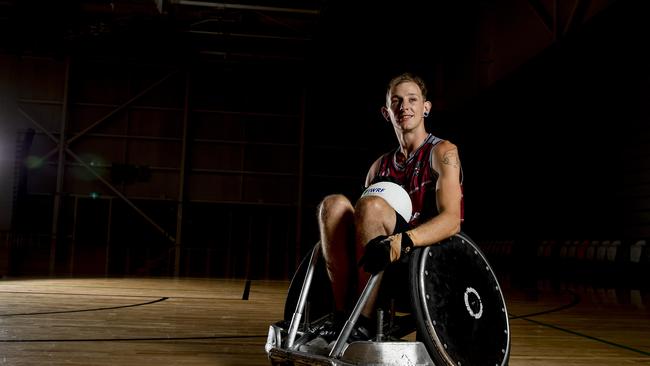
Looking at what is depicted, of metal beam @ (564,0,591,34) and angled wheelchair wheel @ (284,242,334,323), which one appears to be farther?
metal beam @ (564,0,591,34)

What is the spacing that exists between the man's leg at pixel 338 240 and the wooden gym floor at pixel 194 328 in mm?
597

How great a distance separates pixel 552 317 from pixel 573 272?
Answer: 16.1ft

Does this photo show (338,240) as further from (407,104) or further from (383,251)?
(407,104)

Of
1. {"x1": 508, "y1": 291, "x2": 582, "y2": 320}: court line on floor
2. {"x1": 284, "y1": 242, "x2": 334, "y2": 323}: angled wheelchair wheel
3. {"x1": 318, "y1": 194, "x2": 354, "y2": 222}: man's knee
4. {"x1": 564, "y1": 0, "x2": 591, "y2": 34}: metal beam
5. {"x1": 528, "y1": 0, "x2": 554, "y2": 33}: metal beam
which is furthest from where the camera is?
{"x1": 528, "y1": 0, "x2": 554, "y2": 33}: metal beam

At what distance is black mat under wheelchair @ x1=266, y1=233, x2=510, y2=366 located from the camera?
1920mm

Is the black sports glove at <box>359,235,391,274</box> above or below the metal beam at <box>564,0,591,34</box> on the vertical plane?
below

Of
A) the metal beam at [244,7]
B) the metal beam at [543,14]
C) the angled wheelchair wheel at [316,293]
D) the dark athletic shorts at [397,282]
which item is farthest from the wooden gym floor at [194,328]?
the metal beam at [244,7]

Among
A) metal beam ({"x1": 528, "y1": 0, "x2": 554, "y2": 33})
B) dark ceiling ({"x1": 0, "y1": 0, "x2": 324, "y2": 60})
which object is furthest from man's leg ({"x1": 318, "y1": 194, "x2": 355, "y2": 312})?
dark ceiling ({"x1": 0, "y1": 0, "x2": 324, "y2": 60})

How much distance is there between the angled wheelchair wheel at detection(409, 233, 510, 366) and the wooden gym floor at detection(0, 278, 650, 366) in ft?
2.53

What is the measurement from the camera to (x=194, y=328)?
146 inches

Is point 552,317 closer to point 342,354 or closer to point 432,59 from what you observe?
point 342,354

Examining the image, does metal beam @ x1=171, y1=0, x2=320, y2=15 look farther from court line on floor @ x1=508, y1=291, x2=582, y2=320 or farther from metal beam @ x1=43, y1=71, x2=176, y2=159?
court line on floor @ x1=508, y1=291, x2=582, y2=320

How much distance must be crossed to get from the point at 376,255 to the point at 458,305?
1.13 ft

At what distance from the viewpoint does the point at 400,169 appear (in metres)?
2.48
